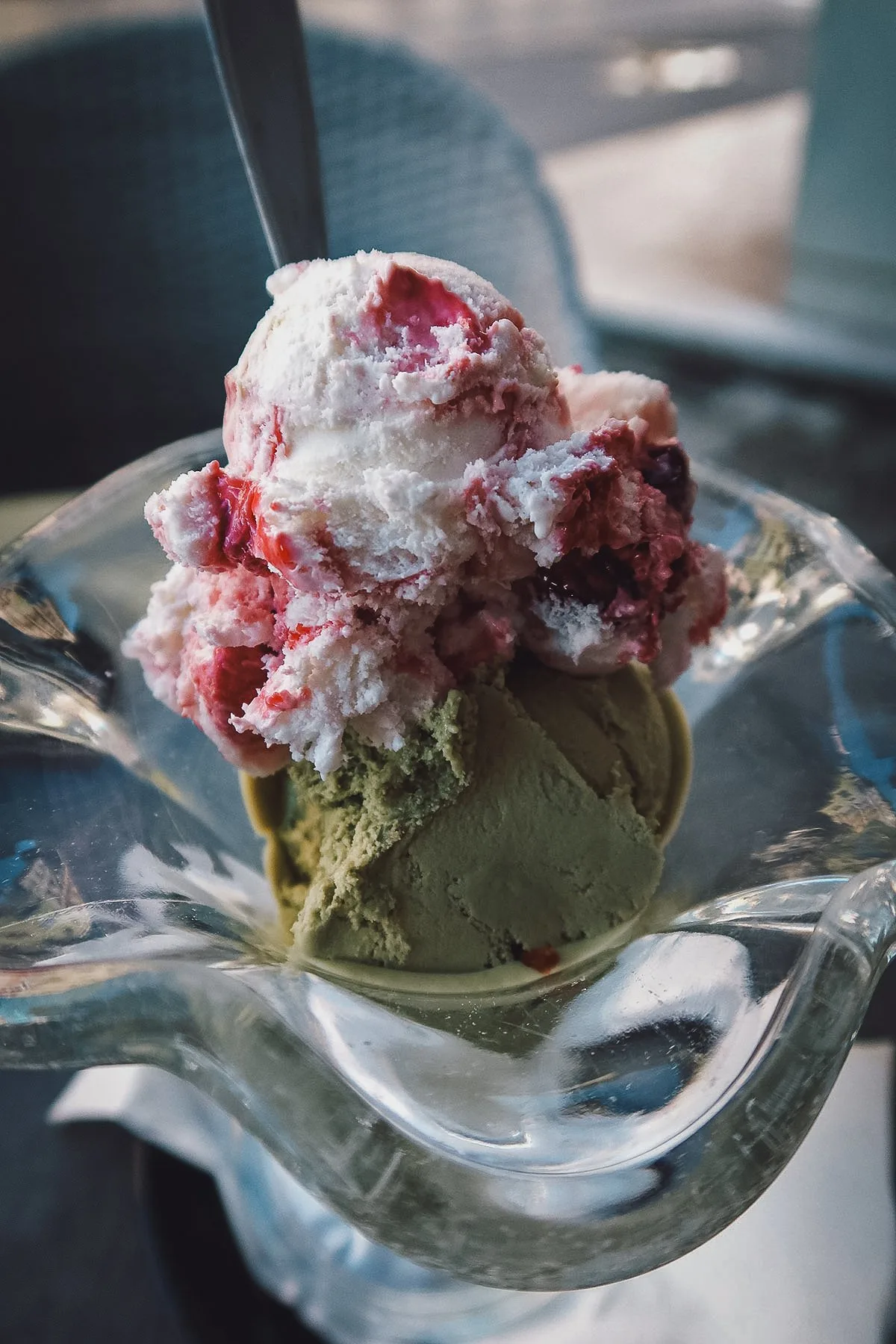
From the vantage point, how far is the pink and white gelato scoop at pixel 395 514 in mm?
533

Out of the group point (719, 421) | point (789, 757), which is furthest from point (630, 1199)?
point (719, 421)

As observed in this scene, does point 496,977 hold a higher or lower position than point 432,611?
lower

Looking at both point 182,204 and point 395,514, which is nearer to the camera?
point 395,514

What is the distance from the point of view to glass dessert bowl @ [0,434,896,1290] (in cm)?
47

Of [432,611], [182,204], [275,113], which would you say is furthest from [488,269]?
[432,611]

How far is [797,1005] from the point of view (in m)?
0.48

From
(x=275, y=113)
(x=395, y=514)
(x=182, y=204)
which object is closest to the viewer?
(x=395, y=514)

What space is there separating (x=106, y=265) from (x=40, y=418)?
0.74 ft

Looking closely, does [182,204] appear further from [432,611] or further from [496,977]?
[496,977]

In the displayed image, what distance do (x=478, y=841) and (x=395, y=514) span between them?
7.3 inches

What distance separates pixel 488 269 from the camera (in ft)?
4.99

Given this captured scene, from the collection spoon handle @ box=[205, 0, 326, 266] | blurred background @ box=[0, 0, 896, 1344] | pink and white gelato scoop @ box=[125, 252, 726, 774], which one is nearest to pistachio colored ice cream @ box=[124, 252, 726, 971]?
pink and white gelato scoop @ box=[125, 252, 726, 774]

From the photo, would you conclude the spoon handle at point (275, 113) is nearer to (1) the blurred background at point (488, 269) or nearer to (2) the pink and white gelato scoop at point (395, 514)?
(2) the pink and white gelato scoop at point (395, 514)

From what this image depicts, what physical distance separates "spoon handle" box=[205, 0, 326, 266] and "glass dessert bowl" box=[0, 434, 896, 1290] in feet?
0.78
